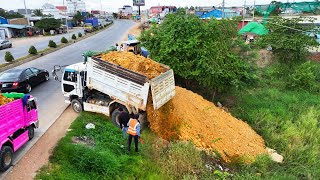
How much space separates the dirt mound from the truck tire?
16.0 ft

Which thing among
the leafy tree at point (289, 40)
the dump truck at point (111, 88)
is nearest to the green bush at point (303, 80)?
the leafy tree at point (289, 40)

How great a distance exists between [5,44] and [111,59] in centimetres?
2679

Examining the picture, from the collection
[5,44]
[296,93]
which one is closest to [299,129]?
[296,93]

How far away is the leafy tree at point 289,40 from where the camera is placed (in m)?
22.9

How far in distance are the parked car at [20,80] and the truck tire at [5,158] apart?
722cm

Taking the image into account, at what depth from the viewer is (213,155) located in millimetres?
10984

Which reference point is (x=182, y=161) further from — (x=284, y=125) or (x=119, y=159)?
(x=284, y=125)

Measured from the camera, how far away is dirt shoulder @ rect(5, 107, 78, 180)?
7.91 metres

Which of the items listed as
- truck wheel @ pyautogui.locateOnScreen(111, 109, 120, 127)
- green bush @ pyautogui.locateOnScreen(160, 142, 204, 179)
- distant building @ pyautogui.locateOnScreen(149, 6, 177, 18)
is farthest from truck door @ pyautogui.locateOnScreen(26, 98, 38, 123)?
distant building @ pyautogui.locateOnScreen(149, 6, 177, 18)

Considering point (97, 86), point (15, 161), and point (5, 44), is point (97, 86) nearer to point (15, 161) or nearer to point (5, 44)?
point (15, 161)

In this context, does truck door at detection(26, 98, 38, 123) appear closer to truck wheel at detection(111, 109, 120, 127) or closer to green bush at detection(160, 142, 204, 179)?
truck wheel at detection(111, 109, 120, 127)

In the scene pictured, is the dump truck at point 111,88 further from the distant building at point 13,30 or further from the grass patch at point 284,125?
the distant building at point 13,30

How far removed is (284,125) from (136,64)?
26.3 ft

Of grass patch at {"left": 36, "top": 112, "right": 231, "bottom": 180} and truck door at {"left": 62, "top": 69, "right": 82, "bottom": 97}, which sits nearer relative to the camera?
grass patch at {"left": 36, "top": 112, "right": 231, "bottom": 180}
